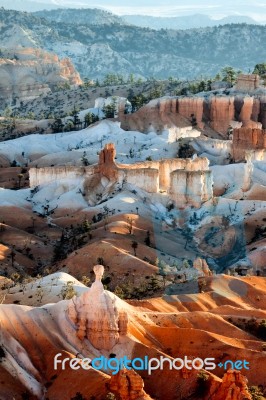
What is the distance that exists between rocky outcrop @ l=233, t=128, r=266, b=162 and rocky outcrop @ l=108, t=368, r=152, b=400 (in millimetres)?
76209

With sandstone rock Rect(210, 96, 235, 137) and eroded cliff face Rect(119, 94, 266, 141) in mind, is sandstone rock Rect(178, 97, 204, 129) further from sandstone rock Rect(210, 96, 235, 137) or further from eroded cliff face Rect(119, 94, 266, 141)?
sandstone rock Rect(210, 96, 235, 137)

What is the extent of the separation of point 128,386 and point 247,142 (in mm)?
78870

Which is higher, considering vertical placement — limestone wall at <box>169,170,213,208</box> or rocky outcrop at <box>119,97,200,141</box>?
limestone wall at <box>169,170,213,208</box>

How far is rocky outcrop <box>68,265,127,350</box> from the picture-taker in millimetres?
44875

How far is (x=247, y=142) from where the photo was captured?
116 m

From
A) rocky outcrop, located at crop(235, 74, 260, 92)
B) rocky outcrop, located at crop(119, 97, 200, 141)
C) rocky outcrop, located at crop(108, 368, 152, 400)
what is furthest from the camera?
rocky outcrop, located at crop(235, 74, 260, 92)

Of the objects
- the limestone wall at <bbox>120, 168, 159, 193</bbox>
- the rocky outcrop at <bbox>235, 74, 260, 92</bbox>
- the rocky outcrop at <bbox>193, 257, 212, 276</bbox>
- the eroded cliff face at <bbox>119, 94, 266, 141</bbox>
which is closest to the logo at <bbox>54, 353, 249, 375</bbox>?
the rocky outcrop at <bbox>193, 257, 212, 276</bbox>

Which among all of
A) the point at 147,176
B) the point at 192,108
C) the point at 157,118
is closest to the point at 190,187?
the point at 147,176

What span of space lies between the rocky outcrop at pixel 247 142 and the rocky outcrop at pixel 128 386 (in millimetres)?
76209

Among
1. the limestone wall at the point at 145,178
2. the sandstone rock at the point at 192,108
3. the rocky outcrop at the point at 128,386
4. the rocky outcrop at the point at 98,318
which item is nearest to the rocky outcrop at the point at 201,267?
the limestone wall at the point at 145,178

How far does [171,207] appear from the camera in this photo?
91.8 metres

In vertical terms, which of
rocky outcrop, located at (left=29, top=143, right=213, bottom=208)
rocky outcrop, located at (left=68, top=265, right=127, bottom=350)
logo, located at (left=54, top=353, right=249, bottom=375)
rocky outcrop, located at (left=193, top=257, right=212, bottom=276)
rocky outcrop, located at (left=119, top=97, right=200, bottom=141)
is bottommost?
rocky outcrop, located at (left=119, top=97, right=200, bottom=141)

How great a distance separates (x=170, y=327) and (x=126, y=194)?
1830 inches

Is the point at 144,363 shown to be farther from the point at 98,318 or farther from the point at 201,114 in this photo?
the point at 201,114
